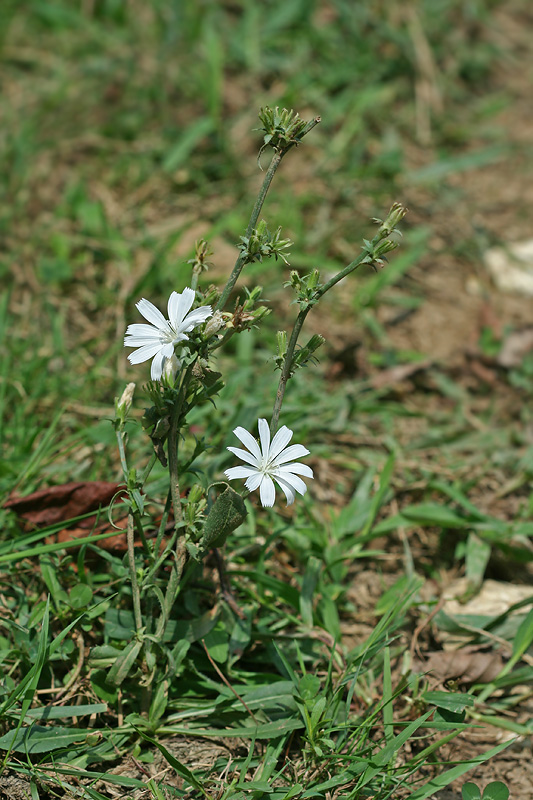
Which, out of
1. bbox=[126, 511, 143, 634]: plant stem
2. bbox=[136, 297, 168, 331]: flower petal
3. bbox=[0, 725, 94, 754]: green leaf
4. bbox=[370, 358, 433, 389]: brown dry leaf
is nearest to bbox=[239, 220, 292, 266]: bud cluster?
bbox=[136, 297, 168, 331]: flower petal

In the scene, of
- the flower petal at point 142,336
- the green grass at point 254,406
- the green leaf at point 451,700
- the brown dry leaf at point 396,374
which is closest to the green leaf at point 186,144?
the green grass at point 254,406

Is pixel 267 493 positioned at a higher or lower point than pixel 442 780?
higher

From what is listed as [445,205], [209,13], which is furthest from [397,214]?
[209,13]

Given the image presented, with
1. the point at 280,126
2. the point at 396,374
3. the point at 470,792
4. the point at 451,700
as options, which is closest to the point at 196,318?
the point at 280,126

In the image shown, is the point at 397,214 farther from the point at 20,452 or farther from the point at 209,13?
the point at 209,13

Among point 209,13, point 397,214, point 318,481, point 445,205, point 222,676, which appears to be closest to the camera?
point 397,214

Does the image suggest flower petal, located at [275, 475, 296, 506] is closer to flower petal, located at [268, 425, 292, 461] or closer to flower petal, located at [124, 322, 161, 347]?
flower petal, located at [268, 425, 292, 461]

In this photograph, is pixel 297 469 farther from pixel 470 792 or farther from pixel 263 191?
pixel 470 792
